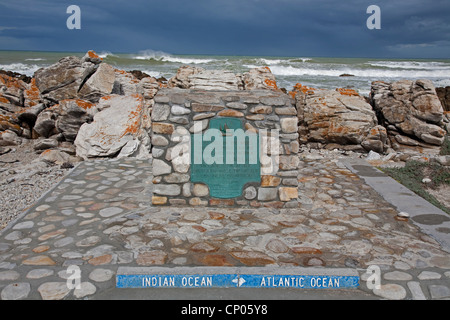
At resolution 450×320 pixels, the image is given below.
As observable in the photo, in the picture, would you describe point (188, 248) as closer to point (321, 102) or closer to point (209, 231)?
point (209, 231)

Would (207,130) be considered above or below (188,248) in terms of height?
above

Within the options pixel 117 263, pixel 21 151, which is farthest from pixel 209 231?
pixel 21 151

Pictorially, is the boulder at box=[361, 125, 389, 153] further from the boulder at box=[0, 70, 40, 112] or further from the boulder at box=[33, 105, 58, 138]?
the boulder at box=[0, 70, 40, 112]

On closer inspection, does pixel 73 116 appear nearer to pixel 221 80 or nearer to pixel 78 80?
pixel 78 80

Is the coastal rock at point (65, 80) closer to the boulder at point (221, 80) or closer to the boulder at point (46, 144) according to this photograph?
the boulder at point (46, 144)

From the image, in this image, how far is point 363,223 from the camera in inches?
172

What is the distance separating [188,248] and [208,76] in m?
4.03

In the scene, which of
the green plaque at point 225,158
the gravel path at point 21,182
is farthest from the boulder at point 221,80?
the gravel path at point 21,182

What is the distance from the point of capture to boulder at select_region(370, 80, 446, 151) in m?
8.52

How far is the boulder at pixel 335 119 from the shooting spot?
336 inches

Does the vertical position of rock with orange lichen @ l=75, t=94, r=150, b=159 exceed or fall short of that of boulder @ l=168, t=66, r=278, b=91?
it falls short

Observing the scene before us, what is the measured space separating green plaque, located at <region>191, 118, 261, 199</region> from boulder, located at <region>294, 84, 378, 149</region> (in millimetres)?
4537

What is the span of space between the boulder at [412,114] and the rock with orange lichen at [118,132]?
240 inches

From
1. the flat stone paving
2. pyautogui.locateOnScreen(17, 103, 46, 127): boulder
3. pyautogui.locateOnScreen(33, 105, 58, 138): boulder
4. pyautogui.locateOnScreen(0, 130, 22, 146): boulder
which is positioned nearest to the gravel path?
the flat stone paving
